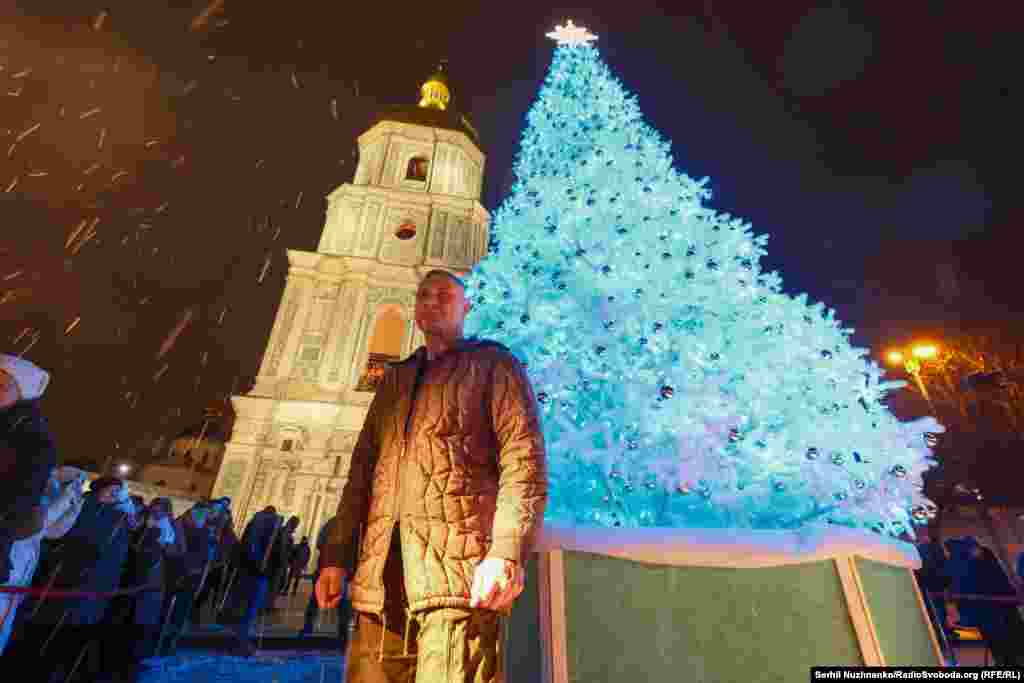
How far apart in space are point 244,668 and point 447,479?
16.5ft

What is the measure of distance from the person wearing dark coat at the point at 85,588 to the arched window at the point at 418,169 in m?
19.9

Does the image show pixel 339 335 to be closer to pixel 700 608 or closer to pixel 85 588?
pixel 85 588

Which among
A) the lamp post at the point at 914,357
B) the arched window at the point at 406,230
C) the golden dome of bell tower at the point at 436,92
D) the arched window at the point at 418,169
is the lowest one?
the lamp post at the point at 914,357

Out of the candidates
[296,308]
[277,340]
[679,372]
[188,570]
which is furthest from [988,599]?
[296,308]

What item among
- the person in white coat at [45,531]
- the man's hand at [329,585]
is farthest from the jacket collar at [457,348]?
the person in white coat at [45,531]

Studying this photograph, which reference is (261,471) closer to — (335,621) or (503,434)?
(335,621)

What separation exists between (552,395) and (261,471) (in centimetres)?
1487

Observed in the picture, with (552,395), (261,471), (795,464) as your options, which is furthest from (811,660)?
(261,471)

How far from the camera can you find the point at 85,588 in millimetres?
3936

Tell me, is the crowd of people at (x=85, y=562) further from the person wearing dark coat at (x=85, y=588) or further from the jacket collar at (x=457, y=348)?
the jacket collar at (x=457, y=348)

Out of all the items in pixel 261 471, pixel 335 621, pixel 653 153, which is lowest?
pixel 335 621

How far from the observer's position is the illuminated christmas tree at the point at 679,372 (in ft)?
12.9

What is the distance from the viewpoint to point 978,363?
41.5ft

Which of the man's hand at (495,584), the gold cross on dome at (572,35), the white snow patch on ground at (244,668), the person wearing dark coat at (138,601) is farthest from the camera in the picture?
the gold cross on dome at (572,35)
